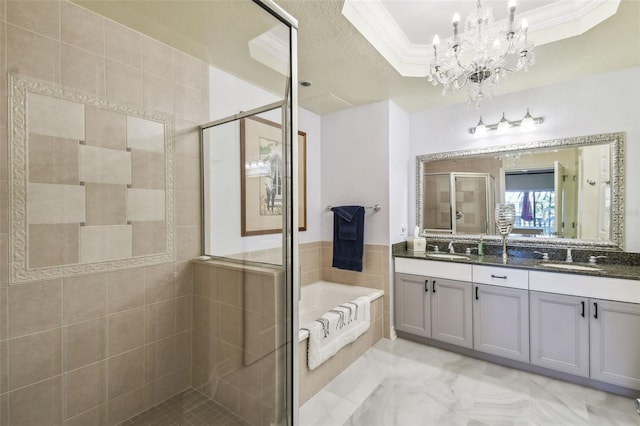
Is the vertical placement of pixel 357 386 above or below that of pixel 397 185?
below

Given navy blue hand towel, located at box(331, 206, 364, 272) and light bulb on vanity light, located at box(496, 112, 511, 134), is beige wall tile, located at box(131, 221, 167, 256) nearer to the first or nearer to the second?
navy blue hand towel, located at box(331, 206, 364, 272)

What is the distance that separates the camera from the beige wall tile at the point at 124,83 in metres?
1.29

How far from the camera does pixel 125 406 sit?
135 cm

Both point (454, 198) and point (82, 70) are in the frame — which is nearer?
point (82, 70)

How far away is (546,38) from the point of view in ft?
6.48

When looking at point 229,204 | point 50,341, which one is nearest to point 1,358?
point 50,341

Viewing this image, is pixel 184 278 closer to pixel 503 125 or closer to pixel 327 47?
pixel 327 47

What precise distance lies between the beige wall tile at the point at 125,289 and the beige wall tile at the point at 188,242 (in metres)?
0.19

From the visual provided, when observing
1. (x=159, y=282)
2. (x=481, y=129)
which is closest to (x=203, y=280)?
(x=159, y=282)

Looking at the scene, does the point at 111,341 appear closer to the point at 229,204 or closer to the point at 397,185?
the point at 229,204

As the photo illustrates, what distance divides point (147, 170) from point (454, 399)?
238 cm

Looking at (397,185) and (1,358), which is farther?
(397,185)

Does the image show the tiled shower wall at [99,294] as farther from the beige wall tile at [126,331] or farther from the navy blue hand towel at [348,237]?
the navy blue hand towel at [348,237]

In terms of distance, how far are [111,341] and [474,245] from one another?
3053 millimetres
